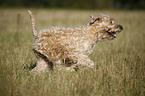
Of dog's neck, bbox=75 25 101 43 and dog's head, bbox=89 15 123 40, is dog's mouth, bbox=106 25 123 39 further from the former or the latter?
dog's neck, bbox=75 25 101 43

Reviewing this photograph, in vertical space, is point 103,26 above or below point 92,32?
above

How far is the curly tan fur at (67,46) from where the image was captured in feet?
11.8

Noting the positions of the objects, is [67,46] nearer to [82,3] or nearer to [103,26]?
[103,26]

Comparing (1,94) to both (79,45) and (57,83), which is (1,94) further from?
(79,45)

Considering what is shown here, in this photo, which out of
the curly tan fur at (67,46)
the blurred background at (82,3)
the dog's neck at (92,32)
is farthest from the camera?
the blurred background at (82,3)

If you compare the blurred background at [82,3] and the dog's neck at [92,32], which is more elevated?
the blurred background at [82,3]

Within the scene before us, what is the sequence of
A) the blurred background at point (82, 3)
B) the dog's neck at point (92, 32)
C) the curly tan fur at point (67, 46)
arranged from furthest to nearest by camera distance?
the blurred background at point (82, 3), the dog's neck at point (92, 32), the curly tan fur at point (67, 46)

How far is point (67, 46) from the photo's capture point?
11.8 ft

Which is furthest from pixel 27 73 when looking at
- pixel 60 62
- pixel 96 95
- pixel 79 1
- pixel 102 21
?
pixel 79 1

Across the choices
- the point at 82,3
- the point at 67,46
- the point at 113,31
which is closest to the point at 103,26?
the point at 113,31

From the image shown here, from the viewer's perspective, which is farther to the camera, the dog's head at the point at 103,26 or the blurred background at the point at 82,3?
the blurred background at the point at 82,3

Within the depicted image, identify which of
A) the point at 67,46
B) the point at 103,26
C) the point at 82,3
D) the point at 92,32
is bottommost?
the point at 67,46

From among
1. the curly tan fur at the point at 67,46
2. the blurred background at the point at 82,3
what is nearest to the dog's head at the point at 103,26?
the curly tan fur at the point at 67,46

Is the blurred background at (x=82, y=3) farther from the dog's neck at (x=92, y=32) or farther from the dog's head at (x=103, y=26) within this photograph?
the dog's neck at (x=92, y=32)
